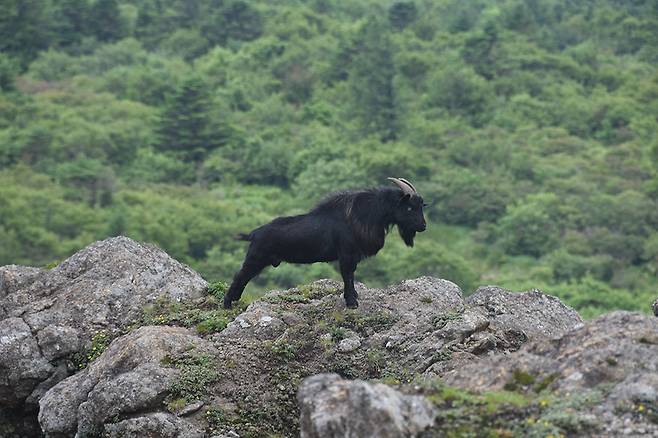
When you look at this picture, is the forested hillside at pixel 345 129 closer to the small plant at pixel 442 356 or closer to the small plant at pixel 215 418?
the small plant at pixel 442 356

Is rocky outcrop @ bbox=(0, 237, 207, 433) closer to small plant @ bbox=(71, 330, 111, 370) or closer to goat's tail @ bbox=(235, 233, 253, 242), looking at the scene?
small plant @ bbox=(71, 330, 111, 370)

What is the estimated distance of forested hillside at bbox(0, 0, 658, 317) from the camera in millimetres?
74562

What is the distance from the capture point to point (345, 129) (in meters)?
96.2

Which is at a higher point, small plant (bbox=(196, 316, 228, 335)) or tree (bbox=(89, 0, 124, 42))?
small plant (bbox=(196, 316, 228, 335))

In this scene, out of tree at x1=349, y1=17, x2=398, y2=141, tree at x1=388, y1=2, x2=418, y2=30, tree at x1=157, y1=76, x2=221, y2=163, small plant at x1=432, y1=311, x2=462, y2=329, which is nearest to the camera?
small plant at x1=432, y1=311, x2=462, y2=329

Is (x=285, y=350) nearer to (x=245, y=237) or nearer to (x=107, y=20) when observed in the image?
(x=245, y=237)

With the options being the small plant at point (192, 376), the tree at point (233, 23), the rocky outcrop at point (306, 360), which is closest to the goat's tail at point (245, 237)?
the rocky outcrop at point (306, 360)

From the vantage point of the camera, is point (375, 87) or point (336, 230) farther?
point (375, 87)

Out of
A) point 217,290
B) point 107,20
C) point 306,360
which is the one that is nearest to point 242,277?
point 217,290

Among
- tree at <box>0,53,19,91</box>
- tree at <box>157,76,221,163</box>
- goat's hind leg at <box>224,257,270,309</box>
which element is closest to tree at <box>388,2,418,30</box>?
tree at <box>157,76,221,163</box>

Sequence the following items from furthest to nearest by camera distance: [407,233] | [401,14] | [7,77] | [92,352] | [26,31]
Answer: [401,14]
[26,31]
[7,77]
[407,233]
[92,352]

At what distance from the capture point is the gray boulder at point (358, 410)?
10180 millimetres

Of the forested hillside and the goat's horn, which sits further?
the forested hillside

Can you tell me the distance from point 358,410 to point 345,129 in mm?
86469
